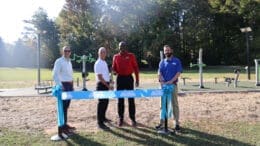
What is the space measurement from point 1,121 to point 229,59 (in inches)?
1525

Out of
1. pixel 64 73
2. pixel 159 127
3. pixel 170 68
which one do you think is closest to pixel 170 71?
pixel 170 68

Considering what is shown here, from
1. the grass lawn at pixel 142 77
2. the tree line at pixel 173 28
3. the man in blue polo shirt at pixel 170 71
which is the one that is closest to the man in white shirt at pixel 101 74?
the man in blue polo shirt at pixel 170 71

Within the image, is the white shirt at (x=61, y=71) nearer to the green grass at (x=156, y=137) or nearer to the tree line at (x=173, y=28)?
the green grass at (x=156, y=137)

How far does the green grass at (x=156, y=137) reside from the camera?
26.2ft

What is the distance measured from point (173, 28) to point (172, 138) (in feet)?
126

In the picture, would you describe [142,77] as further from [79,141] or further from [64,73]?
[79,141]

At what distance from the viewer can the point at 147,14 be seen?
1764 inches

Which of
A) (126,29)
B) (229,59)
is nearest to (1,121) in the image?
(126,29)

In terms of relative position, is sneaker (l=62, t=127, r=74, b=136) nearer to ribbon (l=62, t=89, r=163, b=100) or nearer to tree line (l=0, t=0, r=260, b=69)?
ribbon (l=62, t=89, r=163, b=100)

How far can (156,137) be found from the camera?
837 centimetres

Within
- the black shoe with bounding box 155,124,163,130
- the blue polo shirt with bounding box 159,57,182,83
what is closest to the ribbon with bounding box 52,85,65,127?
the black shoe with bounding box 155,124,163,130

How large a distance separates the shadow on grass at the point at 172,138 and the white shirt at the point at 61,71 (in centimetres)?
141

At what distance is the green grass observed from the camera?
7.99m

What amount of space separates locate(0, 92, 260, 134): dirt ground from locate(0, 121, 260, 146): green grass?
0.60 m
